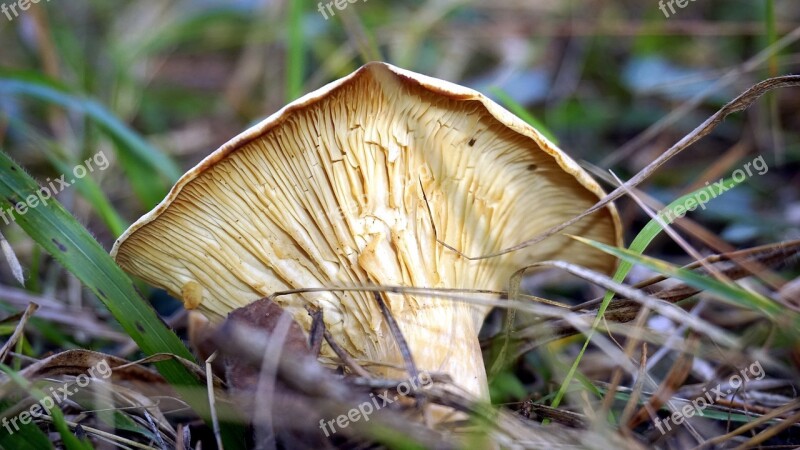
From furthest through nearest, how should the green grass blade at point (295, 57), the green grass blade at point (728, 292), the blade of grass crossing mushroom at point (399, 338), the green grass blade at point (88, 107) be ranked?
the green grass blade at point (295, 57), the green grass blade at point (88, 107), the blade of grass crossing mushroom at point (399, 338), the green grass blade at point (728, 292)

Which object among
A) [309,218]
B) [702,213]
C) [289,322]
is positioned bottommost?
[702,213]

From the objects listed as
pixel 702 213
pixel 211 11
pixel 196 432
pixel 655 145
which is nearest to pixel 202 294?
pixel 196 432

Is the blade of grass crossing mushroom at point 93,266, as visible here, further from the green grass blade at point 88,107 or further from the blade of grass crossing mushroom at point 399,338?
the green grass blade at point 88,107

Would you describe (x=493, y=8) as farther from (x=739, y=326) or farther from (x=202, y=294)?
(x=202, y=294)

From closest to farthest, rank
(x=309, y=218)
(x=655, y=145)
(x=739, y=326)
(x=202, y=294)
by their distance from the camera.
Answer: (x=309, y=218) → (x=202, y=294) → (x=739, y=326) → (x=655, y=145)

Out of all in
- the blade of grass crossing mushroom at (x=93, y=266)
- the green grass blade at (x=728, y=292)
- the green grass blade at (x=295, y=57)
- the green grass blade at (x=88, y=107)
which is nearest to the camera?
the green grass blade at (x=728, y=292)

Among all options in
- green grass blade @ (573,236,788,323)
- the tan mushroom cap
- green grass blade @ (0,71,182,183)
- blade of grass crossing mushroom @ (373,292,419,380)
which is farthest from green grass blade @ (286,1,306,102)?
green grass blade @ (573,236,788,323)

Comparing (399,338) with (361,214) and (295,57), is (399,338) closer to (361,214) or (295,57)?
(361,214)

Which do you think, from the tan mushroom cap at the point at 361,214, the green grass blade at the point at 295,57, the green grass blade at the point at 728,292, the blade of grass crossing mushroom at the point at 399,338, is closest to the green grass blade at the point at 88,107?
the green grass blade at the point at 295,57
